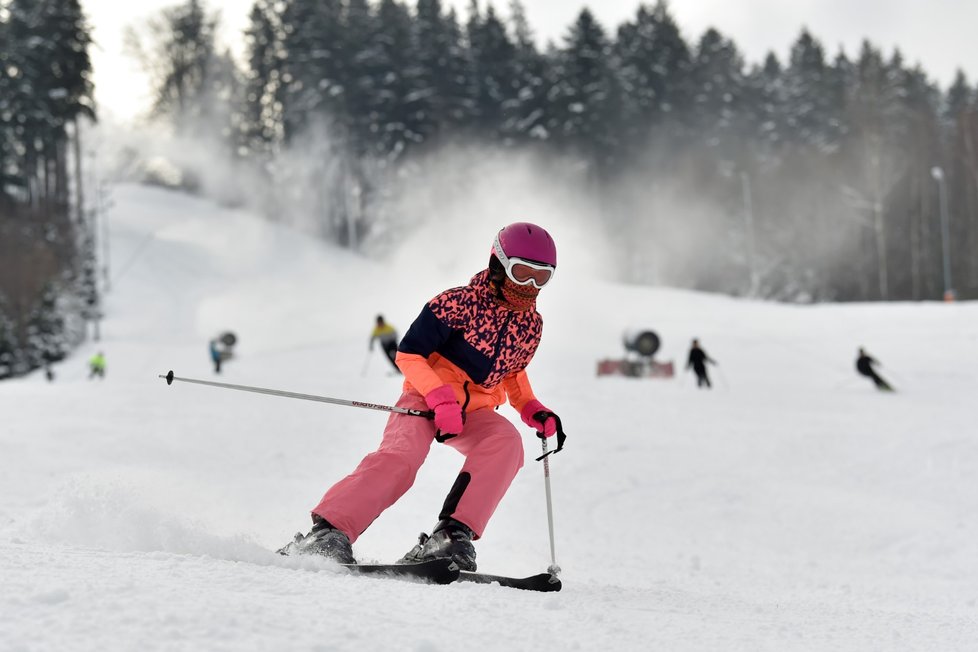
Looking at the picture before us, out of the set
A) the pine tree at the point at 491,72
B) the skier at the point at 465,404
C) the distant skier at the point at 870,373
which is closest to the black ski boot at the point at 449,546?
the skier at the point at 465,404

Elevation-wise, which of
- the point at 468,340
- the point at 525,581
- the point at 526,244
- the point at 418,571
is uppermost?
the point at 526,244

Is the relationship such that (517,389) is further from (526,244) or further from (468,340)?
(526,244)

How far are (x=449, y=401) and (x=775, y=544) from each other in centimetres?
445

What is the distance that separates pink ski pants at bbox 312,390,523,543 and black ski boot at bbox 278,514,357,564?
45mm

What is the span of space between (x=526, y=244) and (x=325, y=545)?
162 centimetres

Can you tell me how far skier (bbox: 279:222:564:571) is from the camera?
3.47m

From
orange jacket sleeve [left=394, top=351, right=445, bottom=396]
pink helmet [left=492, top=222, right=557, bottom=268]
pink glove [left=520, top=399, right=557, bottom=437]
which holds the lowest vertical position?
pink glove [left=520, top=399, right=557, bottom=437]

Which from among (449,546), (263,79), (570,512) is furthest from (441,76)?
(449,546)

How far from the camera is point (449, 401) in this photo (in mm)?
3617

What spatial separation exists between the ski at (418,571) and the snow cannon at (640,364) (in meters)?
17.4

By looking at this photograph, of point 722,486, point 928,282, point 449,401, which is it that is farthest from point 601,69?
point 449,401

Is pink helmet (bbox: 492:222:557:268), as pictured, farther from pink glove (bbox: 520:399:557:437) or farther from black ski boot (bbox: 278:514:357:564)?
black ski boot (bbox: 278:514:357:564)

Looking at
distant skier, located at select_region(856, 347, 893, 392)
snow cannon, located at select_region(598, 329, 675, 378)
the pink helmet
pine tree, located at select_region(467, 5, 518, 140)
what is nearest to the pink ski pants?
the pink helmet

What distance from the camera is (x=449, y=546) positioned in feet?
11.2
